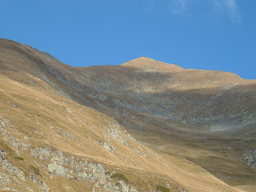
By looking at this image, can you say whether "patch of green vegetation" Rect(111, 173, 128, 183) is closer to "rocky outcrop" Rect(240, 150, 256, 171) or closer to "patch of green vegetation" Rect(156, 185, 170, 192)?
"patch of green vegetation" Rect(156, 185, 170, 192)

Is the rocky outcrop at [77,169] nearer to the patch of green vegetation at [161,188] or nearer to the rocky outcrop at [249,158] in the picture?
the patch of green vegetation at [161,188]

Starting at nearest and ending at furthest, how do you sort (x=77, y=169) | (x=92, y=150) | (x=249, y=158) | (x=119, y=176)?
1. (x=77, y=169)
2. (x=119, y=176)
3. (x=92, y=150)
4. (x=249, y=158)

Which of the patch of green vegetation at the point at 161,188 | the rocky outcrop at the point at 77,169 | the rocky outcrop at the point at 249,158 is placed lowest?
the rocky outcrop at the point at 77,169

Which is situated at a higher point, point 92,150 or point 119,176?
point 92,150

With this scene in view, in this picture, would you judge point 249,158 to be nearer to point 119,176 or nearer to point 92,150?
point 92,150

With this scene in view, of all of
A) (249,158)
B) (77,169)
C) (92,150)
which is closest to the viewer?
(77,169)

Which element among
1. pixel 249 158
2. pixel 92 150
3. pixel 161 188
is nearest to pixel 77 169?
pixel 161 188

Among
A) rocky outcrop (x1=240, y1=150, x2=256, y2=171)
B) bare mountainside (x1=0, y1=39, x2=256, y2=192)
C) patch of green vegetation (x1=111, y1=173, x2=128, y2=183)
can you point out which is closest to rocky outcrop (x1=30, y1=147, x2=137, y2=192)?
bare mountainside (x1=0, y1=39, x2=256, y2=192)

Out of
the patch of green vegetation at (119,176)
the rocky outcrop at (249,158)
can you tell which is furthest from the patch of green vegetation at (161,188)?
the rocky outcrop at (249,158)

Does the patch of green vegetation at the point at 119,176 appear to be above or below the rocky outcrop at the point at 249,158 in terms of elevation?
below

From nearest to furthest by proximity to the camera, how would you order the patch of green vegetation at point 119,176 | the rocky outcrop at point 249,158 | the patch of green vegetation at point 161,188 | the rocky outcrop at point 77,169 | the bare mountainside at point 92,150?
the bare mountainside at point 92,150, the rocky outcrop at point 77,169, the patch of green vegetation at point 119,176, the patch of green vegetation at point 161,188, the rocky outcrop at point 249,158

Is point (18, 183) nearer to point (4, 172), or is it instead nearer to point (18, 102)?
point (4, 172)

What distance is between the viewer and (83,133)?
2579 inches

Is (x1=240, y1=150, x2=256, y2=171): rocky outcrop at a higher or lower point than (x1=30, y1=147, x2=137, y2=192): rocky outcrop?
higher
